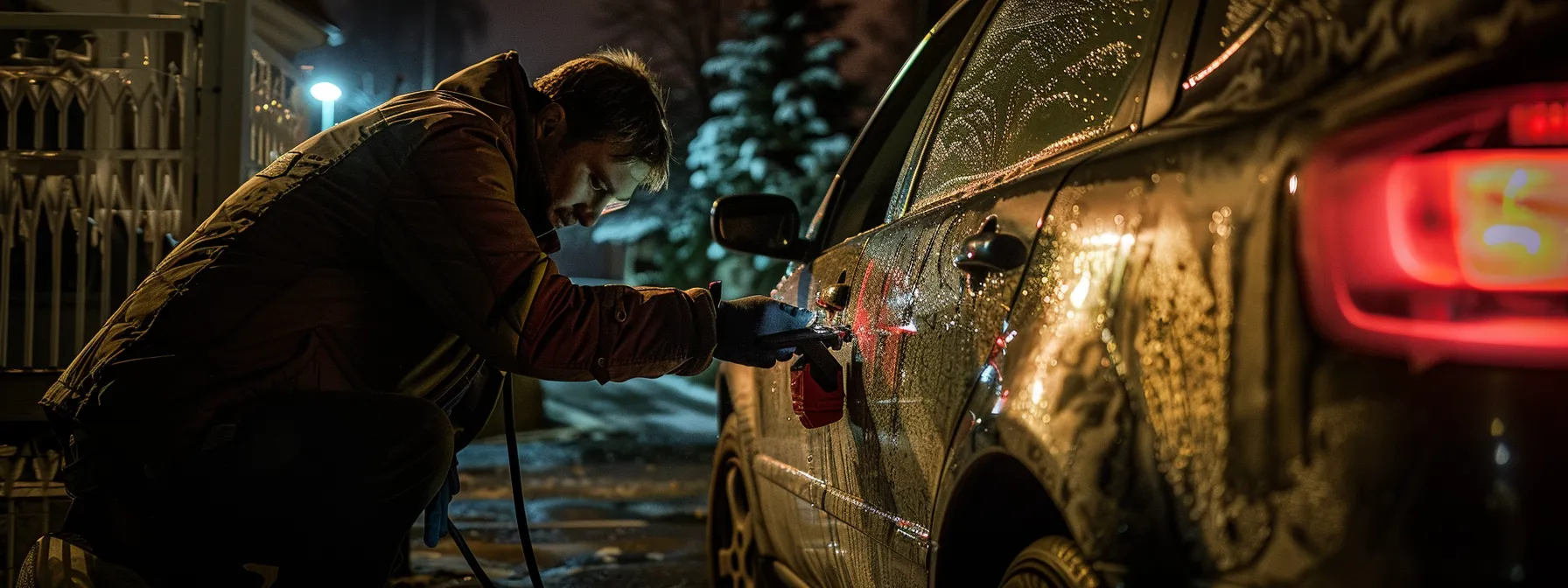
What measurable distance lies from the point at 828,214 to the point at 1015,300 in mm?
1812

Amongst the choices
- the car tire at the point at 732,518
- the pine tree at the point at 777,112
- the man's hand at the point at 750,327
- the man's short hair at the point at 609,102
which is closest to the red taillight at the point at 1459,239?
the man's hand at the point at 750,327

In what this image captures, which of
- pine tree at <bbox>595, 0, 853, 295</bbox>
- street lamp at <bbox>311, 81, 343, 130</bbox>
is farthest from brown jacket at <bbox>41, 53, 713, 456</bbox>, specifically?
pine tree at <bbox>595, 0, 853, 295</bbox>

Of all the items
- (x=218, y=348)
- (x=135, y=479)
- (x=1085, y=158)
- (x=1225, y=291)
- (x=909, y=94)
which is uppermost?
(x=909, y=94)

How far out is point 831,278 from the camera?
2973 mm

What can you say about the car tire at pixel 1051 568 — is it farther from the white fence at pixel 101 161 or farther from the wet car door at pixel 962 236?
the white fence at pixel 101 161

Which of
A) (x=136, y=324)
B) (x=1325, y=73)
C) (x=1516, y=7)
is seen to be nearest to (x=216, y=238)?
(x=136, y=324)

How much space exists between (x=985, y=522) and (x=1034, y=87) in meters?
0.83

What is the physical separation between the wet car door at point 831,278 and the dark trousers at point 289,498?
2.73 feet

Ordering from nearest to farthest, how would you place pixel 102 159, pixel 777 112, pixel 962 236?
pixel 962 236, pixel 102 159, pixel 777 112

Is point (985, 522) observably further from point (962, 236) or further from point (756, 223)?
point (756, 223)

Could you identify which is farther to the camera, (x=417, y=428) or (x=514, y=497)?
(x=514, y=497)

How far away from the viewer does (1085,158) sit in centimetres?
171

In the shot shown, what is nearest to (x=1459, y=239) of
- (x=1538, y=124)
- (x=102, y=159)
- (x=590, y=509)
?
(x=1538, y=124)

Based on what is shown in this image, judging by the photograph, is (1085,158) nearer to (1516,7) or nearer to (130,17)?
(1516,7)
